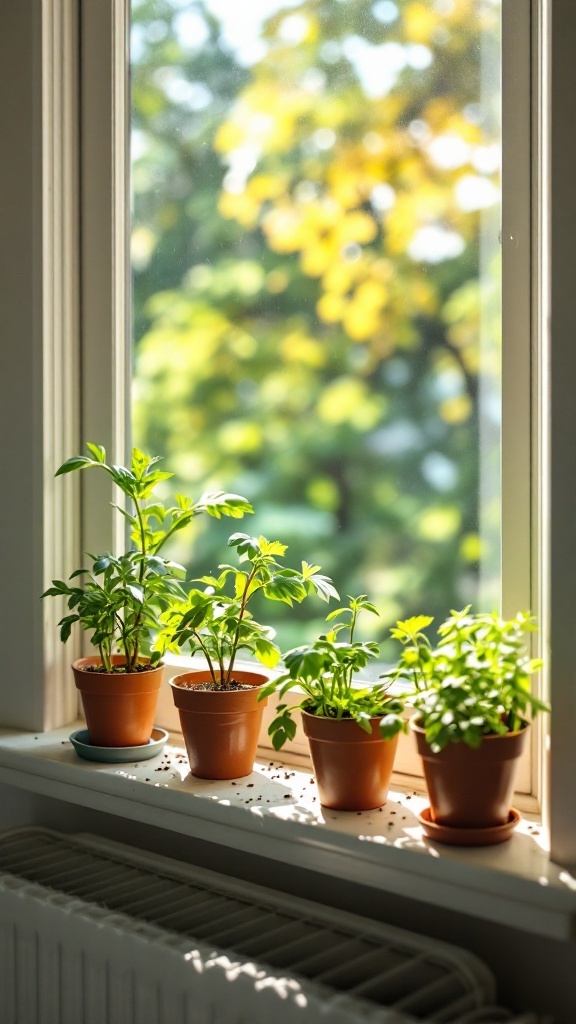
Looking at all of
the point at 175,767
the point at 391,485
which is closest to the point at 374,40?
the point at 391,485

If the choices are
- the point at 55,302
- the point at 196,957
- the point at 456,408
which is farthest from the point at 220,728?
the point at 55,302

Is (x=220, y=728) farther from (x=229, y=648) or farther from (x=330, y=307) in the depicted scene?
(x=330, y=307)

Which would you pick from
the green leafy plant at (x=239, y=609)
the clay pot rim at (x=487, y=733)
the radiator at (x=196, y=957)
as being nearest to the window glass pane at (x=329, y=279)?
the green leafy plant at (x=239, y=609)

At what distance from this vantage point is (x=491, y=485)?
1.28 metres

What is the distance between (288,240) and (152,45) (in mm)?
471

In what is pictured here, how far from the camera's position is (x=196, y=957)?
3.60 feet

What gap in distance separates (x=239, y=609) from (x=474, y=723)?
0.45m

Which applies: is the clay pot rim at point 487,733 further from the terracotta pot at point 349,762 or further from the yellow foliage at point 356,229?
the yellow foliage at point 356,229

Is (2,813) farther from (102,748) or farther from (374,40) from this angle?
(374,40)

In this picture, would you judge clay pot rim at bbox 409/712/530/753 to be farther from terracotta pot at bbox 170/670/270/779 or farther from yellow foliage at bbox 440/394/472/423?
yellow foliage at bbox 440/394/472/423

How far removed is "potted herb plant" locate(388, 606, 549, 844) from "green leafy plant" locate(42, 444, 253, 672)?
1.34 feet

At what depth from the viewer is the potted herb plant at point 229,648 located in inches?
52.1

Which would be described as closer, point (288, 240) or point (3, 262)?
point (288, 240)

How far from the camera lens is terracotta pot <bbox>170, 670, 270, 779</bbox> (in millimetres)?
1326
